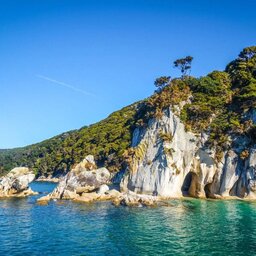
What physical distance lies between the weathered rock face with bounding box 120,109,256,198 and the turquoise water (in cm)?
914

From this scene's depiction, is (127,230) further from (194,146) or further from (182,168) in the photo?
(194,146)

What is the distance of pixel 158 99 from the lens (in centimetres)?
7525

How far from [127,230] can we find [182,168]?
32928 mm

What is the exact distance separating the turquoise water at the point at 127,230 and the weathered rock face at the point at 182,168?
9141 mm

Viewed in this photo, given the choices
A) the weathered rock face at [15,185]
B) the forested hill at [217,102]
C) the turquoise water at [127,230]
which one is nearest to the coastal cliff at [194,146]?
the forested hill at [217,102]

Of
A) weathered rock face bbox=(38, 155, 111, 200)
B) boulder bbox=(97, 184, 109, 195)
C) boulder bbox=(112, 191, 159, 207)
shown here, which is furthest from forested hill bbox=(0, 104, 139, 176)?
boulder bbox=(112, 191, 159, 207)

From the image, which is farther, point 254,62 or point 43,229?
point 254,62

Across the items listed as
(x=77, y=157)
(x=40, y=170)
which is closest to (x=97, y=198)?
(x=77, y=157)

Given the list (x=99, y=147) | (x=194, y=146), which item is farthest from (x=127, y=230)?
(x=99, y=147)

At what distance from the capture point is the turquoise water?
2927 cm

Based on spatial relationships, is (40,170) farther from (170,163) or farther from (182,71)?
(170,163)

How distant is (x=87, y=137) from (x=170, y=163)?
80.4m

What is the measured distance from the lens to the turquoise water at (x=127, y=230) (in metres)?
29.3

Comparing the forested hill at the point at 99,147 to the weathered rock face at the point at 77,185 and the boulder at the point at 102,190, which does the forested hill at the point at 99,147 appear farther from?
the boulder at the point at 102,190
